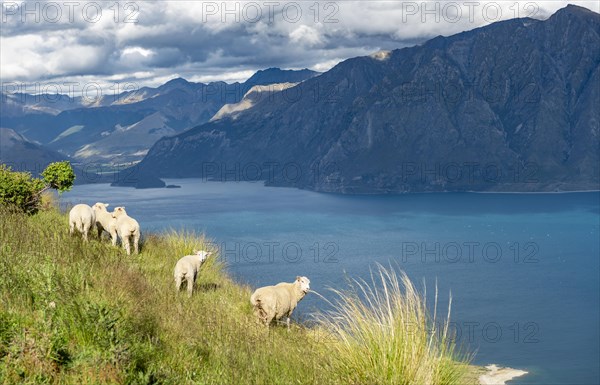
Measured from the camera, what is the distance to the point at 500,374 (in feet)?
284

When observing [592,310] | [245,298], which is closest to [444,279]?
[592,310]

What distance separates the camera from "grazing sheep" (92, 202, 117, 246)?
15.8 meters

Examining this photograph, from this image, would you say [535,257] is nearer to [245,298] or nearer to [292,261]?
[292,261]

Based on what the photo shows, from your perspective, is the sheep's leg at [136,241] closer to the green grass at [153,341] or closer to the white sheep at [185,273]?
the white sheep at [185,273]

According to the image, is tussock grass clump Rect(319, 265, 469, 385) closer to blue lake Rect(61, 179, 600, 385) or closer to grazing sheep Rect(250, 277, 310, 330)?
grazing sheep Rect(250, 277, 310, 330)

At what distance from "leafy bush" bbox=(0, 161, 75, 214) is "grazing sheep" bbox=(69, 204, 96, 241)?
291 centimetres

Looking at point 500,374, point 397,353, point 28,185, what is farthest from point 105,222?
point 500,374

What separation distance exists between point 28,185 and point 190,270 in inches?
342

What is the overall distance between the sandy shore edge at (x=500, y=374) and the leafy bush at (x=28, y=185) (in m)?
71.6

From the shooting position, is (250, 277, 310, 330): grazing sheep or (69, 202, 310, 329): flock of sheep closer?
(250, 277, 310, 330): grazing sheep

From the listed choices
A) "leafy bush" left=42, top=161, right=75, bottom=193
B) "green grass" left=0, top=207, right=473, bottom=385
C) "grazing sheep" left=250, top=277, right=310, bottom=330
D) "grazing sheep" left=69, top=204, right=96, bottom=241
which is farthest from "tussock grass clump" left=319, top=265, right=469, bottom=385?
"leafy bush" left=42, top=161, right=75, bottom=193

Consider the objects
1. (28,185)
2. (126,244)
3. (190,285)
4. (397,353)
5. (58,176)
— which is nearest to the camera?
(397,353)

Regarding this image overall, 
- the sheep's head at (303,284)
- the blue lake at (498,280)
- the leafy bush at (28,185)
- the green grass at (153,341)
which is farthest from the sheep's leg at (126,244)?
the blue lake at (498,280)

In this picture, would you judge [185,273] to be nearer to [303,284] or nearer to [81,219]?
[303,284]
